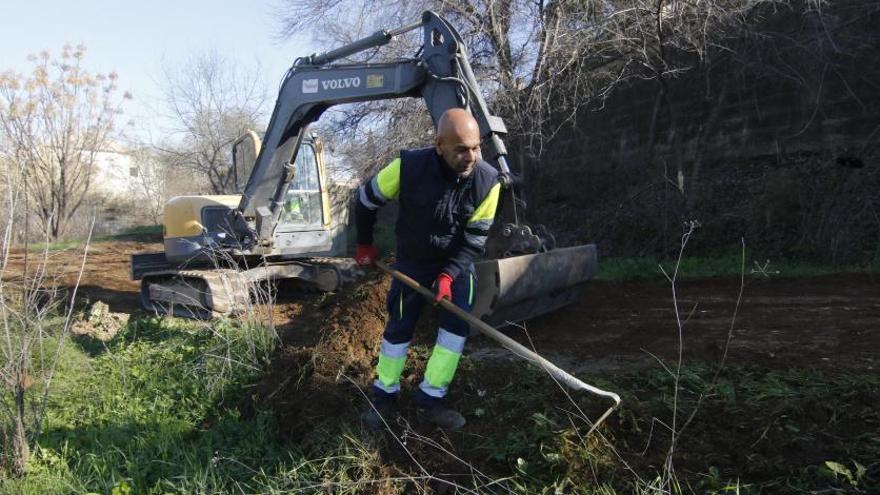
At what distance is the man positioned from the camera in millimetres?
3533

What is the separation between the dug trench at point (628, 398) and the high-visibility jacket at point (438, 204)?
2.88ft

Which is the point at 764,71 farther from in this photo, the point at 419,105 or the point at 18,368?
the point at 18,368

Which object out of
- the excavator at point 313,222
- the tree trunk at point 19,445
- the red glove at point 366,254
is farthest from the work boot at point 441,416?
the tree trunk at point 19,445

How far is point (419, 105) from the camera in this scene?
1097cm

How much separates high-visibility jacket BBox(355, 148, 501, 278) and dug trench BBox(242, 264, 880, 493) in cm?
88

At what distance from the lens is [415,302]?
371 centimetres

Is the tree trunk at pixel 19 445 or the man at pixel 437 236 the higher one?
the man at pixel 437 236

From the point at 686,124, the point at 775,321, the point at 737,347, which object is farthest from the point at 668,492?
the point at 686,124

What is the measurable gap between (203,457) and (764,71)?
944cm

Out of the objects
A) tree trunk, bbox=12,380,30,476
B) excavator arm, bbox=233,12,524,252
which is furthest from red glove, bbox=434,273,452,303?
tree trunk, bbox=12,380,30,476

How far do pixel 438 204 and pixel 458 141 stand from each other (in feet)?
1.22

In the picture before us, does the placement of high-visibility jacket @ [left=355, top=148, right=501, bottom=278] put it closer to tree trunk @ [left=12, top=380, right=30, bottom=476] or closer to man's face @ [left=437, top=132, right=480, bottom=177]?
man's face @ [left=437, top=132, right=480, bottom=177]

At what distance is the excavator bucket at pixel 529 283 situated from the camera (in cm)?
496

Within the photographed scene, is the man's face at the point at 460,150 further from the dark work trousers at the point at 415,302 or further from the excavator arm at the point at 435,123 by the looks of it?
the excavator arm at the point at 435,123
